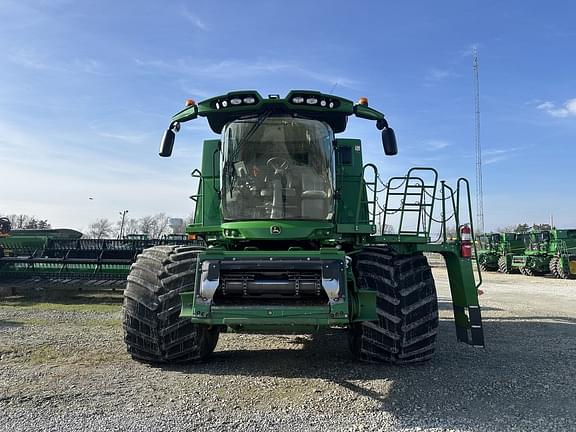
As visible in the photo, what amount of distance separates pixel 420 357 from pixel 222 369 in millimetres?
2341

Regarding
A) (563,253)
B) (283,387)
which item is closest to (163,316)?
(283,387)

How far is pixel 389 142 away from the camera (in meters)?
6.50

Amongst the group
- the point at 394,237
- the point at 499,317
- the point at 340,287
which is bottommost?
the point at 499,317

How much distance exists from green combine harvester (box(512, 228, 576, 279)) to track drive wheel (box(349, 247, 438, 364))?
23196 millimetres

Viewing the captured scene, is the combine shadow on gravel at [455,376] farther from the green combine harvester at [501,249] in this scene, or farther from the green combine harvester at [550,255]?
the green combine harvester at [501,249]

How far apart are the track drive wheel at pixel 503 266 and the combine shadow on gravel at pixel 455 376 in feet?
80.3

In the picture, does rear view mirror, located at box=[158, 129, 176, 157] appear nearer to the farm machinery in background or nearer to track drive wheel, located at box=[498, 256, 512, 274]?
the farm machinery in background

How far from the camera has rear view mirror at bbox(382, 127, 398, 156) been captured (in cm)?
650

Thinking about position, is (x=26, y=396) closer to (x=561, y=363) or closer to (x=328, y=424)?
(x=328, y=424)

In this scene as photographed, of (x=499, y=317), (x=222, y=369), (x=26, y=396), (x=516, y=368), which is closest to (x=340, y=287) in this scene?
(x=222, y=369)

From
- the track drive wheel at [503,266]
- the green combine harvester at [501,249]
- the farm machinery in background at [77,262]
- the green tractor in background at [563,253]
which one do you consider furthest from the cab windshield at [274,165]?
the track drive wheel at [503,266]

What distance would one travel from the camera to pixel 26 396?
16.0 feet

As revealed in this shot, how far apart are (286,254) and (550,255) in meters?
26.5

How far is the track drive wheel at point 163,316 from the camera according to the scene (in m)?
5.73
